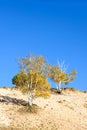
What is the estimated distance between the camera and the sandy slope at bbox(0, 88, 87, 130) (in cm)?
6844

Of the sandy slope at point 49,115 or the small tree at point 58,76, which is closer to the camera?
the sandy slope at point 49,115

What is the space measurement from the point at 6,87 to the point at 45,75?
17.4 meters

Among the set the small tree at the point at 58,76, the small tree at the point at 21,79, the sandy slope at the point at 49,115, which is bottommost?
the sandy slope at the point at 49,115

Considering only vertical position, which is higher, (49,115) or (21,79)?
(21,79)

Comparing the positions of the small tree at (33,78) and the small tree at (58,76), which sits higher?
the small tree at (58,76)

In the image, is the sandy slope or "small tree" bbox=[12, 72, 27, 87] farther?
"small tree" bbox=[12, 72, 27, 87]

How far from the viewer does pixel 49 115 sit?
241 ft

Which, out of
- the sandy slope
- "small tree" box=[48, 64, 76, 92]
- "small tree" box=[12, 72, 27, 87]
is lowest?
the sandy slope

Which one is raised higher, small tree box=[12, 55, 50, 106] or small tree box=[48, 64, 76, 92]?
small tree box=[48, 64, 76, 92]

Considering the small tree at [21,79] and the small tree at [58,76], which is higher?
the small tree at [58,76]

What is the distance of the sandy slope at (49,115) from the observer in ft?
225

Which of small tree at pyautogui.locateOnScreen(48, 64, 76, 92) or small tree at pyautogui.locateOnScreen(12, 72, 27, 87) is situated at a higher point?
small tree at pyautogui.locateOnScreen(48, 64, 76, 92)

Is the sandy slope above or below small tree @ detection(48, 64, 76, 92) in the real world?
below

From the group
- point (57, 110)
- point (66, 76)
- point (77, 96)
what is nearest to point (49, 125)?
point (57, 110)
